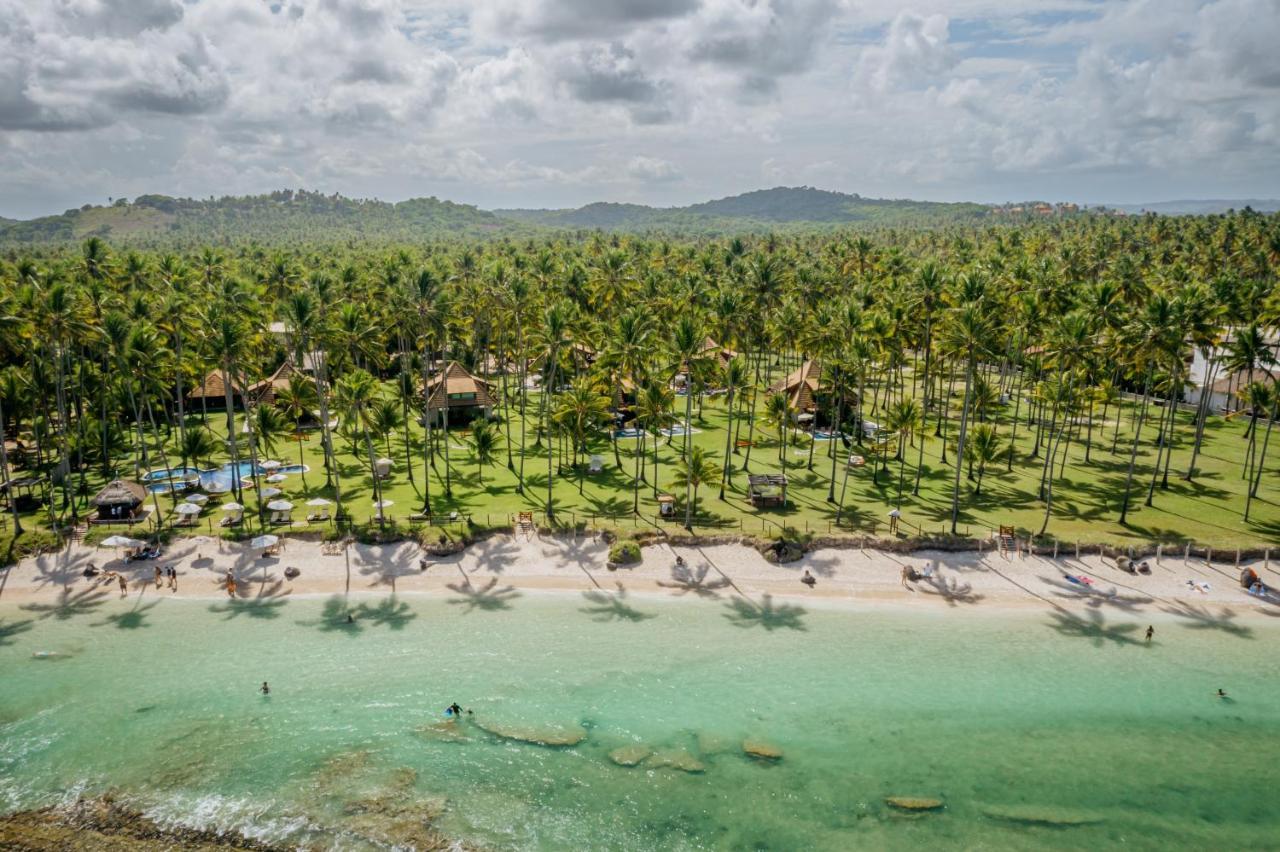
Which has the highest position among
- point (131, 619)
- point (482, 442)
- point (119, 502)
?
point (482, 442)

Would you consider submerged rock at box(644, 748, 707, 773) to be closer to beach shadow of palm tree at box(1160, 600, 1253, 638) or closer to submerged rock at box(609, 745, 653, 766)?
submerged rock at box(609, 745, 653, 766)

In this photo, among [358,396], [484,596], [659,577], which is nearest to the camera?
[484,596]

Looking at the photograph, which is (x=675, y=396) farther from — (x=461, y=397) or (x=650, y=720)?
(x=650, y=720)

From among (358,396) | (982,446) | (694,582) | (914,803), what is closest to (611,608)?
(694,582)

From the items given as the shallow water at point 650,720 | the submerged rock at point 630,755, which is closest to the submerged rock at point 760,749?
the shallow water at point 650,720

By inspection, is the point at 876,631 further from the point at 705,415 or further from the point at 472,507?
the point at 705,415

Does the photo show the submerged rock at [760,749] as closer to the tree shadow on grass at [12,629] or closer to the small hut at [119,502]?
the tree shadow on grass at [12,629]

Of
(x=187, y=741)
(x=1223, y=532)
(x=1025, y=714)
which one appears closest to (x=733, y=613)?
(x=1025, y=714)
